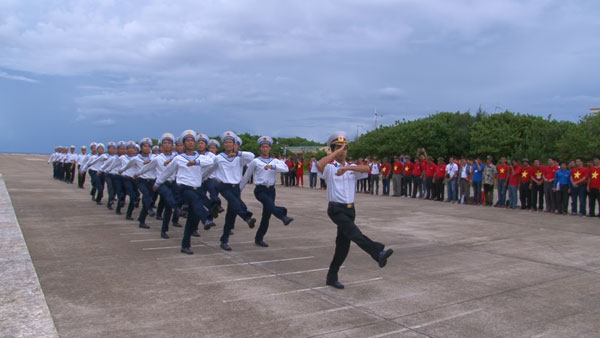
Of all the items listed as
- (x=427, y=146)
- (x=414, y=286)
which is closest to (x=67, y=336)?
(x=414, y=286)

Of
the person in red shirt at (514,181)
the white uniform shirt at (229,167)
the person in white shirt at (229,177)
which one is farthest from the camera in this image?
the person in red shirt at (514,181)

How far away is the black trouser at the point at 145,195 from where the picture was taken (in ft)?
35.1

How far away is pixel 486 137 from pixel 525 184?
31.4 metres

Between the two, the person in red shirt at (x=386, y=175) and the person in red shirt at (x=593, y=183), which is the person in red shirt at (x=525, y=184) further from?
the person in red shirt at (x=386, y=175)

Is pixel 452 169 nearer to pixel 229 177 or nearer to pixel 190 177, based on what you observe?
pixel 229 177

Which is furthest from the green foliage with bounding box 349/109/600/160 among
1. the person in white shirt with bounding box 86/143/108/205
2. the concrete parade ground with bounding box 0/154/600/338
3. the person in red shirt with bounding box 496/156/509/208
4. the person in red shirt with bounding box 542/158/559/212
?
the person in white shirt with bounding box 86/143/108/205

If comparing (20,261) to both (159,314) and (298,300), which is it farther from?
(298,300)

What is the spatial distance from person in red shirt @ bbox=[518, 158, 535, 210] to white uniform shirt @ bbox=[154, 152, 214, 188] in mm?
11966

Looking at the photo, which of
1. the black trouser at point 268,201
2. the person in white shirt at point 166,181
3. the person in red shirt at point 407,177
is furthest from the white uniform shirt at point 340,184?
the person in red shirt at point 407,177

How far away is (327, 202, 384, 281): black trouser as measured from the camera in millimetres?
5602

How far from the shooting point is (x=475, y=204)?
18.1 meters

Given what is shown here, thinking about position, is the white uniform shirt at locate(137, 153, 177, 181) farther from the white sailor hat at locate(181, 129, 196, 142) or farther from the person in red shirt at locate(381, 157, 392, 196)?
the person in red shirt at locate(381, 157, 392, 196)

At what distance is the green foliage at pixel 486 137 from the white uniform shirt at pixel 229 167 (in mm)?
29377

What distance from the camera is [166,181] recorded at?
9.52 metres
